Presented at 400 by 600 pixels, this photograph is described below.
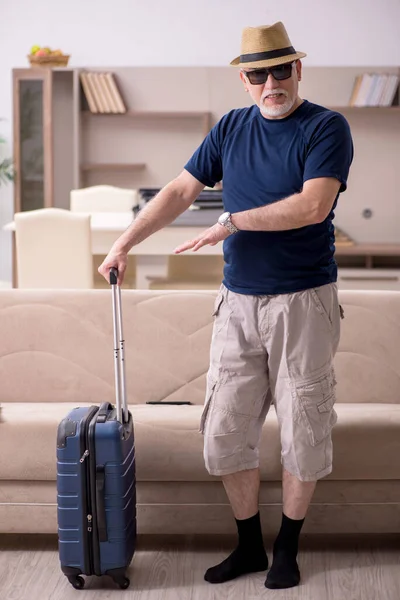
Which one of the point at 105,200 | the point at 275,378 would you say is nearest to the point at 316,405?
the point at 275,378

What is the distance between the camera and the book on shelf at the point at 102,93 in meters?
7.17

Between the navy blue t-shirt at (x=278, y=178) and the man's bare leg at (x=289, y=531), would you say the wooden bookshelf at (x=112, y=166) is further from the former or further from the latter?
the man's bare leg at (x=289, y=531)

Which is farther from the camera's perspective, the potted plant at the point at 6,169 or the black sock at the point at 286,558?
the potted plant at the point at 6,169

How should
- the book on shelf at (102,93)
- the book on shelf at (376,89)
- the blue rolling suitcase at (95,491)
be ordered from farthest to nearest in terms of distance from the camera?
1. the book on shelf at (102,93)
2. the book on shelf at (376,89)
3. the blue rolling suitcase at (95,491)

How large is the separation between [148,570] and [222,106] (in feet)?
17.7

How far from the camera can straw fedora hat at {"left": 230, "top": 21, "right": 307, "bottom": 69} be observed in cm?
226

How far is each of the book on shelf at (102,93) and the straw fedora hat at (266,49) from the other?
5.04 meters

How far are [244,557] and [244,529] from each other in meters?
0.08

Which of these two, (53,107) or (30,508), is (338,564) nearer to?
(30,508)

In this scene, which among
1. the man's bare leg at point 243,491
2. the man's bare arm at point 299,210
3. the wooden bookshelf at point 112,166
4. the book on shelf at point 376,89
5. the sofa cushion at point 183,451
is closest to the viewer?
the man's bare arm at point 299,210

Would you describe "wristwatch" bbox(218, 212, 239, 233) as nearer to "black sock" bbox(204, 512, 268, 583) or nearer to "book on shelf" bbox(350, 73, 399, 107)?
"black sock" bbox(204, 512, 268, 583)

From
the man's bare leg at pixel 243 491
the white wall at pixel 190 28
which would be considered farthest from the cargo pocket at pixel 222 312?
the white wall at pixel 190 28

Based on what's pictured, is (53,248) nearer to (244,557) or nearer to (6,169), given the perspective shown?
(244,557)

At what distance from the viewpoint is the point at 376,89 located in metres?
7.06
